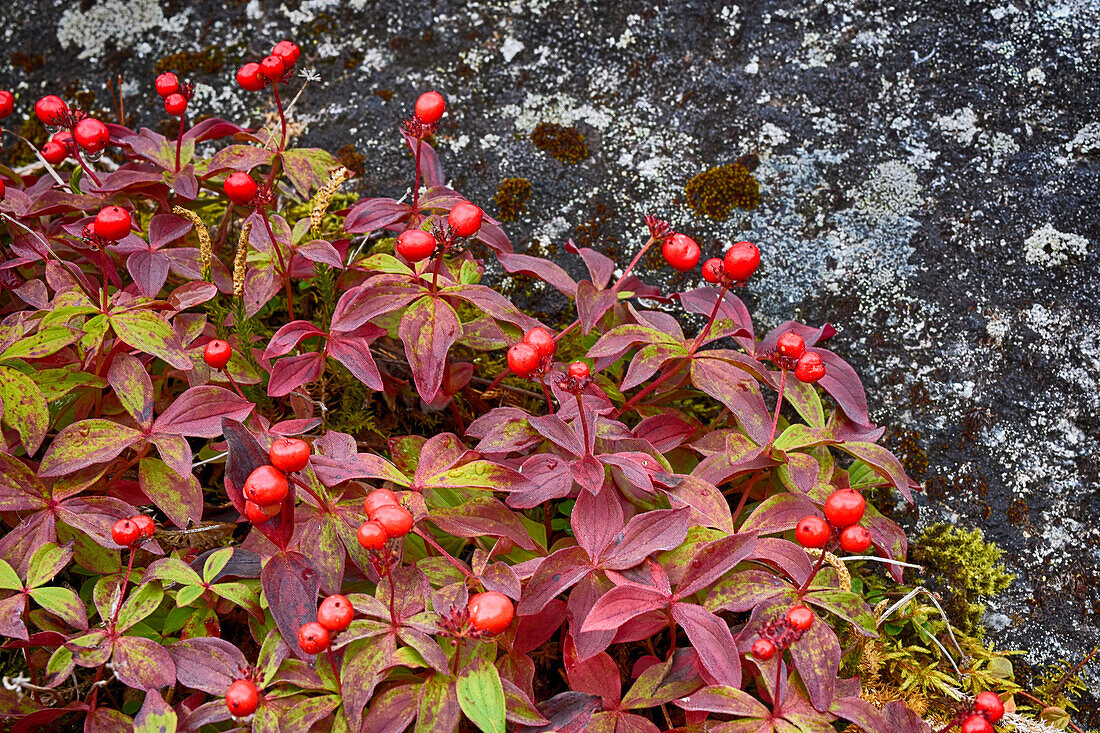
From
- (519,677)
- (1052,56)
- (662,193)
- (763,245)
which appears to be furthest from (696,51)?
(519,677)

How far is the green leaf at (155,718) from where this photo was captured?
62.9 inches

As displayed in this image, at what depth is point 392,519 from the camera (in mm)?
1532

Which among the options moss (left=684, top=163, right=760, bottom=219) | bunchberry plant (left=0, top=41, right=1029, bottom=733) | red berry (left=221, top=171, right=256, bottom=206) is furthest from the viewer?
moss (left=684, top=163, right=760, bottom=219)

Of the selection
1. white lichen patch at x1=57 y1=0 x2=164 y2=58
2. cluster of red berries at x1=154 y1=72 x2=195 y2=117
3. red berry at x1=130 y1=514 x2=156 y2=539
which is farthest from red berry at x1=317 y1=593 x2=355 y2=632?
white lichen patch at x1=57 y1=0 x2=164 y2=58

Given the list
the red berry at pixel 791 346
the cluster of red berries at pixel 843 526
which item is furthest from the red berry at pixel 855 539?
the red berry at pixel 791 346

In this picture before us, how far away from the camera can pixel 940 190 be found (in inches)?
102

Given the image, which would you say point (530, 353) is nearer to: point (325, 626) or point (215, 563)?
point (325, 626)

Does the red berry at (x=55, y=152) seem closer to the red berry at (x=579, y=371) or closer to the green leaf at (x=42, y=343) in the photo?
the green leaf at (x=42, y=343)

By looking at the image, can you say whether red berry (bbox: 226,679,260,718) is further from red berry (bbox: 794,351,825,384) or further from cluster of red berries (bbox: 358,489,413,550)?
red berry (bbox: 794,351,825,384)

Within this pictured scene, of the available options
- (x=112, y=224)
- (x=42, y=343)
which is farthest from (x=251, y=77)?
(x=42, y=343)

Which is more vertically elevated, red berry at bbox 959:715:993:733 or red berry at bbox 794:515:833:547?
red berry at bbox 794:515:833:547

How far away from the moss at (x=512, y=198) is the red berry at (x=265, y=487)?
4.63ft

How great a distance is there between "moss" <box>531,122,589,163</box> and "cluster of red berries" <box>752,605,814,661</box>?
1.72 metres

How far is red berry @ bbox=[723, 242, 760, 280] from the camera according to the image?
193 centimetres
